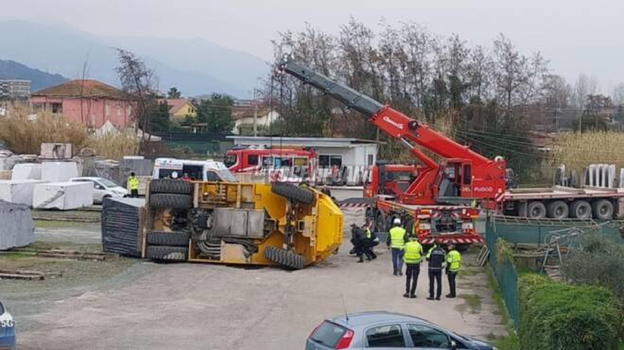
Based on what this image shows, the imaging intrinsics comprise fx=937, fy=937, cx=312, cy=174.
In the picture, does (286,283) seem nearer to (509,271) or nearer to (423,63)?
(509,271)

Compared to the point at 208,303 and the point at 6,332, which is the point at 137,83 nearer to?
the point at 208,303

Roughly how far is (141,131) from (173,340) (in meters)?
58.3

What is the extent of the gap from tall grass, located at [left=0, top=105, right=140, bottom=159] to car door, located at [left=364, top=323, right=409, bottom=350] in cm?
4642

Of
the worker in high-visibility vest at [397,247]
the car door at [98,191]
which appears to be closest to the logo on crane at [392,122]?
the worker in high-visibility vest at [397,247]

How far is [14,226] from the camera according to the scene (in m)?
25.8

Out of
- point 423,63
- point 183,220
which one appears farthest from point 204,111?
point 183,220

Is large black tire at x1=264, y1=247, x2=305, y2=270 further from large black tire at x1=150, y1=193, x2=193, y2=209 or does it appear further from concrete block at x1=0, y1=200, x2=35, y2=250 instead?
concrete block at x1=0, y1=200, x2=35, y2=250

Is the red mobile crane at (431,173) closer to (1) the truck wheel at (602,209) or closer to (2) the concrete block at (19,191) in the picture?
(1) the truck wheel at (602,209)

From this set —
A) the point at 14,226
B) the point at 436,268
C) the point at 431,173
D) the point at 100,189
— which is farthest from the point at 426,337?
the point at 100,189

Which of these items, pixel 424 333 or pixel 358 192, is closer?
pixel 424 333

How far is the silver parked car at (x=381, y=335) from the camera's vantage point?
1226 centimetres

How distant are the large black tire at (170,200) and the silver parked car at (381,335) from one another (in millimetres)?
12552

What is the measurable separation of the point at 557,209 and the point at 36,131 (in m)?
34.4

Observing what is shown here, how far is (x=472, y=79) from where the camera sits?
218 ft
